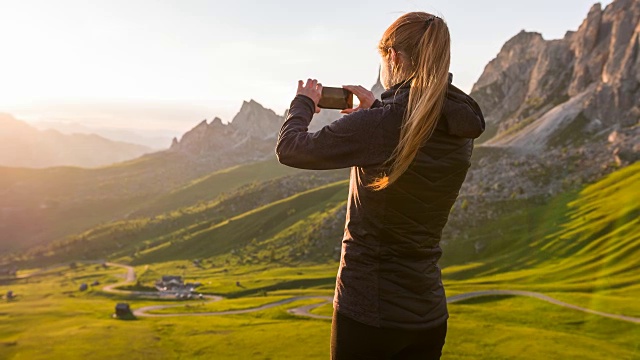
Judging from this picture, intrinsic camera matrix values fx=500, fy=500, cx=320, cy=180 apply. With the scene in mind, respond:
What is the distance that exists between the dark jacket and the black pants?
9cm

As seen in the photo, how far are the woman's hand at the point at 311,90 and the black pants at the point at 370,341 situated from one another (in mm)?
2370

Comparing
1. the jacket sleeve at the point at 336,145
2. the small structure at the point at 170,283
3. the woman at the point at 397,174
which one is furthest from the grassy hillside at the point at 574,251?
the small structure at the point at 170,283

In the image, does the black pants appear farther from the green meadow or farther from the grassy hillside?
the grassy hillside

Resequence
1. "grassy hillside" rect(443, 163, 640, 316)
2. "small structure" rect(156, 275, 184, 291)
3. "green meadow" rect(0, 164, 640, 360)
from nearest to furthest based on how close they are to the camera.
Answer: "green meadow" rect(0, 164, 640, 360) < "grassy hillside" rect(443, 163, 640, 316) < "small structure" rect(156, 275, 184, 291)

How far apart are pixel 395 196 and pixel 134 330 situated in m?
71.1

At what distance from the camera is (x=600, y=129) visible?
7057 inches

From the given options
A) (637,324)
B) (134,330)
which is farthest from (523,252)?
(134,330)

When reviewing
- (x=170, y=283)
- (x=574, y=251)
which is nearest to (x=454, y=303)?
(x=574, y=251)

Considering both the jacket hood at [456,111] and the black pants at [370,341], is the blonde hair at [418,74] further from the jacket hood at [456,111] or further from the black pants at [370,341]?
the black pants at [370,341]

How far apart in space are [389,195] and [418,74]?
1224 millimetres

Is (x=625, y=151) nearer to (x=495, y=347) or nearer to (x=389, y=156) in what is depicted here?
(x=495, y=347)

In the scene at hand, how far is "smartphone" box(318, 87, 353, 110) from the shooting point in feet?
19.6

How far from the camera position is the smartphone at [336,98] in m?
5.98

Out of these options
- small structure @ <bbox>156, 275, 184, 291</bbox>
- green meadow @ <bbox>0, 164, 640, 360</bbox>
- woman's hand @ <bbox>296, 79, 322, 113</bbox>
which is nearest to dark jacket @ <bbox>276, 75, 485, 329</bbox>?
woman's hand @ <bbox>296, 79, 322, 113</bbox>
